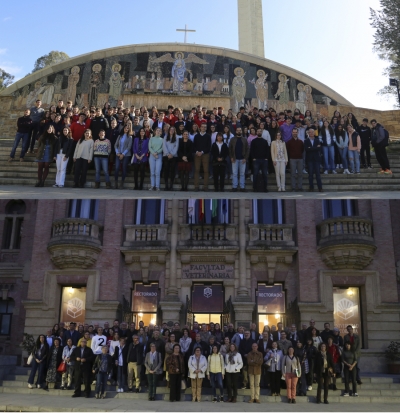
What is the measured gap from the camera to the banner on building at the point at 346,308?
52.7 feet

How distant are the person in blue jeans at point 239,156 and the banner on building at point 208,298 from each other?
418 cm

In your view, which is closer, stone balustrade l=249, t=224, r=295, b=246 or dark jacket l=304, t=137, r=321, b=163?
dark jacket l=304, t=137, r=321, b=163

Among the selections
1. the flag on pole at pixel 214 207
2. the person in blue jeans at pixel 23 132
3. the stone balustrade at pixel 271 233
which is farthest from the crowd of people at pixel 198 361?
the person in blue jeans at pixel 23 132

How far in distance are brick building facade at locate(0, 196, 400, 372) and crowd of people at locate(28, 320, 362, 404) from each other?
4.16 m

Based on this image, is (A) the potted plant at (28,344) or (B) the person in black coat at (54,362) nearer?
(B) the person in black coat at (54,362)

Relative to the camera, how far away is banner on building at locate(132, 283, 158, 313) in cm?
1681

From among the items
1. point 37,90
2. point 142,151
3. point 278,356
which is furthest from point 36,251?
point 37,90

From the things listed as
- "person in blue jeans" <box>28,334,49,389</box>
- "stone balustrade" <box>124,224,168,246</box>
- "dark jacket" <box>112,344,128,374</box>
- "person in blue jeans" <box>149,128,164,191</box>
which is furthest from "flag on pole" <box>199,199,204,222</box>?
"person in blue jeans" <box>28,334,49,389</box>

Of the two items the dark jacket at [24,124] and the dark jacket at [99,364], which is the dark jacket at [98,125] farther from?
the dark jacket at [99,364]

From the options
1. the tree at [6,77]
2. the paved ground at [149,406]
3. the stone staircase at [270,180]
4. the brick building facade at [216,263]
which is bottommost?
the paved ground at [149,406]

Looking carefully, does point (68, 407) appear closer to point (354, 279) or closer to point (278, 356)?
point (278, 356)

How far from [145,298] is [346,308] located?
21.4ft

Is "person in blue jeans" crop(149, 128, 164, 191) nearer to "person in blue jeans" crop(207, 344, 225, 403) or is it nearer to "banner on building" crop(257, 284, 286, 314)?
"person in blue jeans" crop(207, 344, 225, 403)

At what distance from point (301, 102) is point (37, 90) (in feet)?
49.1
